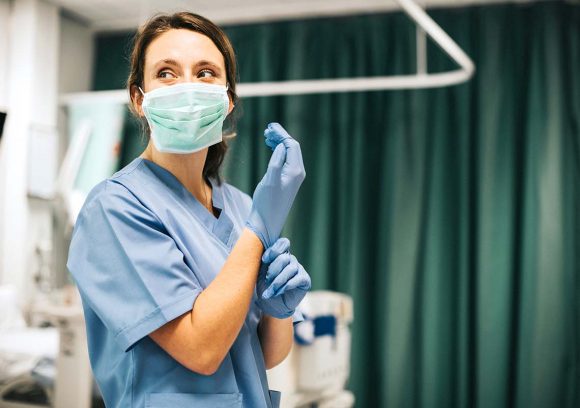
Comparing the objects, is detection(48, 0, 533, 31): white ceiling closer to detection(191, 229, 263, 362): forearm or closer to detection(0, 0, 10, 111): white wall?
detection(0, 0, 10, 111): white wall

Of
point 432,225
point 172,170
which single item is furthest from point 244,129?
point 172,170

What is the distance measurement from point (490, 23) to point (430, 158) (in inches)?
32.5

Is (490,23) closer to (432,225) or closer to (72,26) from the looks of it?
(432,225)

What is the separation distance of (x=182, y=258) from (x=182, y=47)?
1.13 feet

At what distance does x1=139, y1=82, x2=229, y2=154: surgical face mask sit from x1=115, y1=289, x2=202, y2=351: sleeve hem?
28 cm

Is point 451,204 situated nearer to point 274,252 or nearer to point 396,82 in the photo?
point 396,82

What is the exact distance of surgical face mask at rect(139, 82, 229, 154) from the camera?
0.95 m

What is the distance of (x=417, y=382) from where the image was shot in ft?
10.8

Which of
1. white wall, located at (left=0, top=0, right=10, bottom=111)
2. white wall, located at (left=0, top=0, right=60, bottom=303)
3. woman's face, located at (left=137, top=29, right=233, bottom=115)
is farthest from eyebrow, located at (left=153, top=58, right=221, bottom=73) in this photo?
white wall, located at (left=0, top=0, right=10, bottom=111)

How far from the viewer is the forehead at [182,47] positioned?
93 centimetres

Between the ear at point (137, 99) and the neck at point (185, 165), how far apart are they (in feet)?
0.20

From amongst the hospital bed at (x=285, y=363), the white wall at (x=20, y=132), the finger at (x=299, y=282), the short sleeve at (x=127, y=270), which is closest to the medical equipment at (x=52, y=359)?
the hospital bed at (x=285, y=363)

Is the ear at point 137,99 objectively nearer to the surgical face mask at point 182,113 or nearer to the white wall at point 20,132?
the surgical face mask at point 182,113

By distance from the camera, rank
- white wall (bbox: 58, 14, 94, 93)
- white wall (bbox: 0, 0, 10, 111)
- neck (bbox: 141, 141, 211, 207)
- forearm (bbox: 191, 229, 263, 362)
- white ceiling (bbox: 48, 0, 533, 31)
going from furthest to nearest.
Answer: white wall (bbox: 58, 14, 94, 93)
white wall (bbox: 0, 0, 10, 111)
white ceiling (bbox: 48, 0, 533, 31)
neck (bbox: 141, 141, 211, 207)
forearm (bbox: 191, 229, 263, 362)
